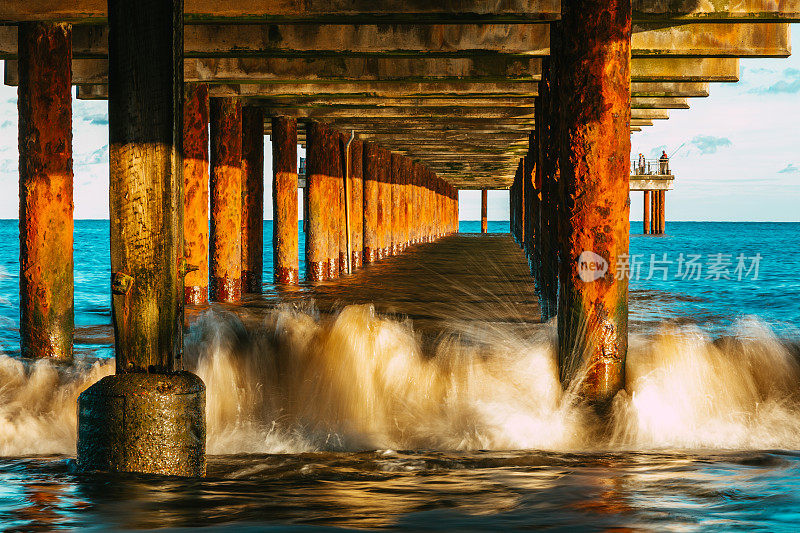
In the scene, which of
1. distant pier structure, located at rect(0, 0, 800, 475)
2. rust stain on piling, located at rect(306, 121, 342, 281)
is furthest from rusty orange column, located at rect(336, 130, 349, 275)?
rust stain on piling, located at rect(306, 121, 342, 281)

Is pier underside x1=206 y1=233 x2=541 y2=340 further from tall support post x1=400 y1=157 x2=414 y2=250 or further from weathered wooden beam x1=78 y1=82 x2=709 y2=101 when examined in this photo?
tall support post x1=400 y1=157 x2=414 y2=250

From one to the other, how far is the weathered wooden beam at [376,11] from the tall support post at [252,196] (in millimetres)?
4542

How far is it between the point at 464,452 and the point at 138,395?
6.42 feet

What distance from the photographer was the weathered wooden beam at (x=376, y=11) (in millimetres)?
7070

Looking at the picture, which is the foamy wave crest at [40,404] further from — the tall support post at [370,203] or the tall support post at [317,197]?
the tall support post at [370,203]

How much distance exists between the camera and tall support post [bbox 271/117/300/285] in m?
13.1

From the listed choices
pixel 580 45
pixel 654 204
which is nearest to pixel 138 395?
pixel 580 45

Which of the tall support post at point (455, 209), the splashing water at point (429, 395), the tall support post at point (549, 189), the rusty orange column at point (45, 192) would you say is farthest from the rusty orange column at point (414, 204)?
the tall support post at point (455, 209)

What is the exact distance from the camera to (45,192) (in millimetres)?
6855

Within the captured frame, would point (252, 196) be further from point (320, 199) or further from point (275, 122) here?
point (320, 199)

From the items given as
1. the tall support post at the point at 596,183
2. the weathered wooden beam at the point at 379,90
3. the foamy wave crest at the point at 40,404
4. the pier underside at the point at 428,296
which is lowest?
the foamy wave crest at the point at 40,404

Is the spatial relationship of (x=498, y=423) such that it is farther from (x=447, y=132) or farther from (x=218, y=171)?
(x=447, y=132)

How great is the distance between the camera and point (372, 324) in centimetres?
687

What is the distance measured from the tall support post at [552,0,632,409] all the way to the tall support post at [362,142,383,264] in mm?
14149
